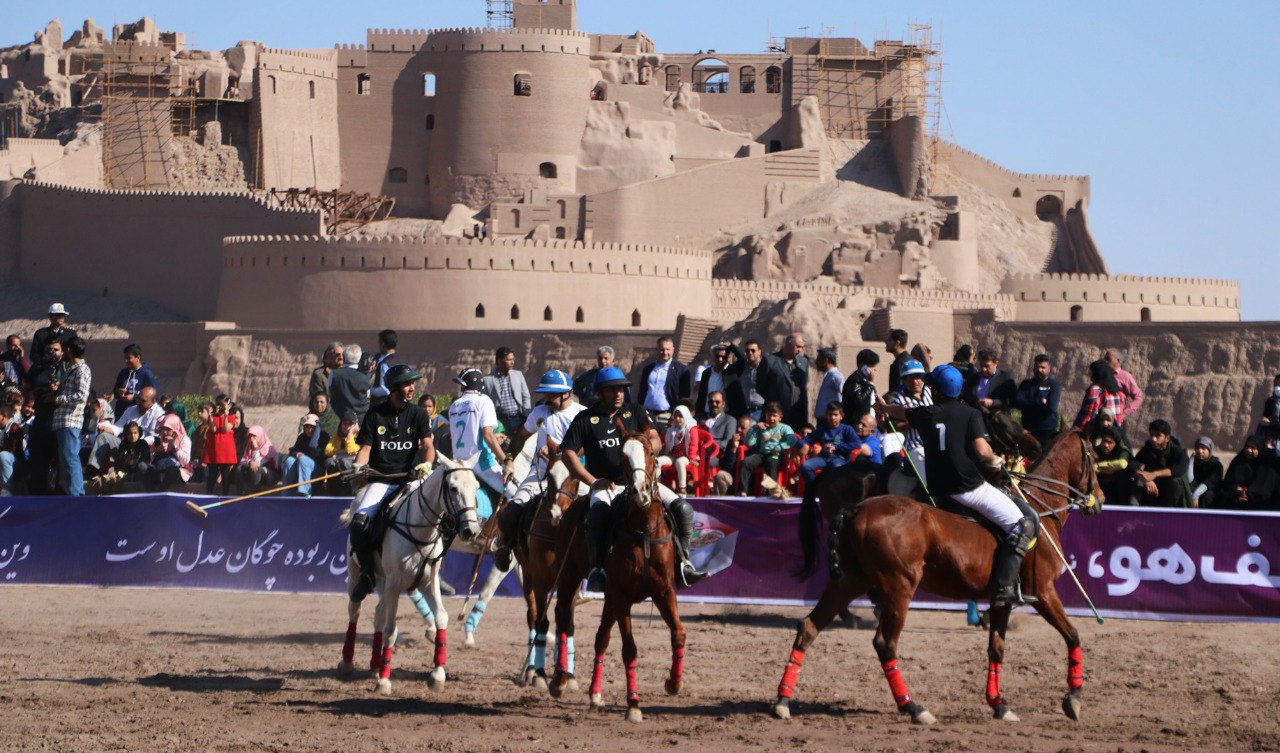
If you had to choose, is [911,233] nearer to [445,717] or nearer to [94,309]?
[94,309]

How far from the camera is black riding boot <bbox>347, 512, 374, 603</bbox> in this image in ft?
36.3

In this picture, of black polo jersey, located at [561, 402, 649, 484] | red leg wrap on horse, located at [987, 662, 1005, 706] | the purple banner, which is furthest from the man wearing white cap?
red leg wrap on horse, located at [987, 662, 1005, 706]

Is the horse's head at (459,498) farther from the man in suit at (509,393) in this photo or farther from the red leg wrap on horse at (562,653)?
the man in suit at (509,393)

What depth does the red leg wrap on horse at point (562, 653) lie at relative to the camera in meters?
10.2

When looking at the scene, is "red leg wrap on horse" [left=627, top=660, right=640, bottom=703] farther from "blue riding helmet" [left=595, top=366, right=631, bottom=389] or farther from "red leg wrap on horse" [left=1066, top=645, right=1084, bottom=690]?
"red leg wrap on horse" [left=1066, top=645, right=1084, bottom=690]

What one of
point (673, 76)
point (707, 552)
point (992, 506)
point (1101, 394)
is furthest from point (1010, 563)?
point (673, 76)

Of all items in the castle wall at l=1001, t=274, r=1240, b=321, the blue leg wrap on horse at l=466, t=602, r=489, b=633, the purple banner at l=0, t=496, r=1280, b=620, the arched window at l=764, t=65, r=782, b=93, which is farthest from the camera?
the arched window at l=764, t=65, r=782, b=93

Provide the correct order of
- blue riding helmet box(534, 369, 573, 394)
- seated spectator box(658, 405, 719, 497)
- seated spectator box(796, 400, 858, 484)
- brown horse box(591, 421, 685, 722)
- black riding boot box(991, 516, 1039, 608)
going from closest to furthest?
brown horse box(591, 421, 685, 722) → black riding boot box(991, 516, 1039, 608) → blue riding helmet box(534, 369, 573, 394) → seated spectator box(796, 400, 858, 484) → seated spectator box(658, 405, 719, 497)

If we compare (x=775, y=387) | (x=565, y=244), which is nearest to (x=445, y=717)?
(x=775, y=387)

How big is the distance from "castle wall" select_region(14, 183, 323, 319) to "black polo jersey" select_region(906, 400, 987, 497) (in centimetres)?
3734

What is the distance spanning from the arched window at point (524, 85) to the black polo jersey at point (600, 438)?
152 feet

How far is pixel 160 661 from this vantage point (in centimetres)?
1194

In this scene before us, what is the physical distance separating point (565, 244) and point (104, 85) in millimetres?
19785

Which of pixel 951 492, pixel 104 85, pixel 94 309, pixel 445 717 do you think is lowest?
pixel 445 717
